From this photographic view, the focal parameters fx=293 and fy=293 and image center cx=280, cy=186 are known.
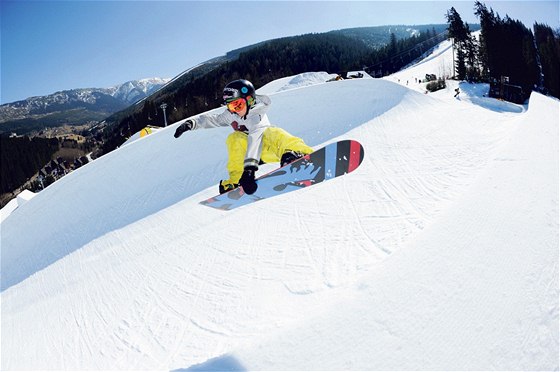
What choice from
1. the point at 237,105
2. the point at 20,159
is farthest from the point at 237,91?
the point at 20,159

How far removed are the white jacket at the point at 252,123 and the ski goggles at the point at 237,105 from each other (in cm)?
8

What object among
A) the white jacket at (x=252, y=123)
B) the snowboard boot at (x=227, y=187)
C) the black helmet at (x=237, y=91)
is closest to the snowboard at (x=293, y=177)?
the snowboard boot at (x=227, y=187)

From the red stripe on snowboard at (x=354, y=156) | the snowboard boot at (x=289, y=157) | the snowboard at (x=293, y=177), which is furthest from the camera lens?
the red stripe on snowboard at (x=354, y=156)

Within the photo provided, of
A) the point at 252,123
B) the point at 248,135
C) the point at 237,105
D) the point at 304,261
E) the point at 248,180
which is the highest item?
the point at 237,105

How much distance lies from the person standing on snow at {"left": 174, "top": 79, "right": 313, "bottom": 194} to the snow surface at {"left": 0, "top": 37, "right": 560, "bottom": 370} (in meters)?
0.90

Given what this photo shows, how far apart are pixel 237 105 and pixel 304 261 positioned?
1.80 meters

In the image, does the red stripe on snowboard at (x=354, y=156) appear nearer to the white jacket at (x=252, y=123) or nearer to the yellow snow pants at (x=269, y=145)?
the yellow snow pants at (x=269, y=145)

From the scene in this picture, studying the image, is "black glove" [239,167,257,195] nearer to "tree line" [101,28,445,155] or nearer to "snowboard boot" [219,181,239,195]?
"snowboard boot" [219,181,239,195]

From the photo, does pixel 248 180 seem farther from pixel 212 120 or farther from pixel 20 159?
pixel 20 159

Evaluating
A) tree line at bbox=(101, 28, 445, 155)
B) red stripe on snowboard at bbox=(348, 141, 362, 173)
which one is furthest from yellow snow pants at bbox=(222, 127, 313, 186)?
tree line at bbox=(101, 28, 445, 155)

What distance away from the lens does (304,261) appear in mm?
3219

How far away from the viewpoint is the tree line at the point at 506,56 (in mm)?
28578

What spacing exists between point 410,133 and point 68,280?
6.94 meters

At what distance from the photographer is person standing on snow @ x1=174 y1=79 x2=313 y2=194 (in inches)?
116
